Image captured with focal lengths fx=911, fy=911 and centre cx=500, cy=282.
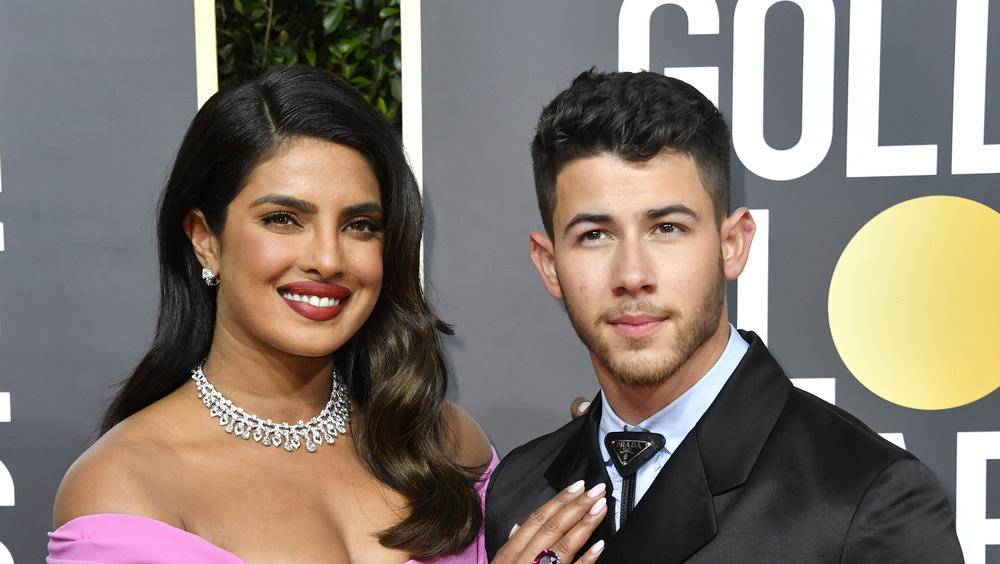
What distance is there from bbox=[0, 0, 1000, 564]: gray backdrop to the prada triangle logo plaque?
808 mm

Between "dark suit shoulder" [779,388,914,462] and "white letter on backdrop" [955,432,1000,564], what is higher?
"dark suit shoulder" [779,388,914,462]

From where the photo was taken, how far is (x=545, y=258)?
6.53 feet

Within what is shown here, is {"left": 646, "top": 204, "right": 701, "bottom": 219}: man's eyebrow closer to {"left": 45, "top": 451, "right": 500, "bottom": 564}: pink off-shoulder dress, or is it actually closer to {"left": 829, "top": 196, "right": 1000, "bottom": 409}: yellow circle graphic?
{"left": 829, "top": 196, "right": 1000, "bottom": 409}: yellow circle graphic

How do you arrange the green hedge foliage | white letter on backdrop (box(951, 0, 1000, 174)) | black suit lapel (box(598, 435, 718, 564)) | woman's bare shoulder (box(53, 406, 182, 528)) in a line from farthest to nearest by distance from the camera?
1. the green hedge foliage
2. white letter on backdrop (box(951, 0, 1000, 174))
3. woman's bare shoulder (box(53, 406, 182, 528))
4. black suit lapel (box(598, 435, 718, 564))

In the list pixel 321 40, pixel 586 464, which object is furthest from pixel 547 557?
pixel 321 40

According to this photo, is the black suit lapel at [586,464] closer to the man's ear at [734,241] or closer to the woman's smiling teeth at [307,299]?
the man's ear at [734,241]

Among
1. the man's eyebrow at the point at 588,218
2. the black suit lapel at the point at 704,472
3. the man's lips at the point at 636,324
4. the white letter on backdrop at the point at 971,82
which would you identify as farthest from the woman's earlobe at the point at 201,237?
the white letter on backdrop at the point at 971,82

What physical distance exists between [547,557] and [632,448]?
0.26 meters

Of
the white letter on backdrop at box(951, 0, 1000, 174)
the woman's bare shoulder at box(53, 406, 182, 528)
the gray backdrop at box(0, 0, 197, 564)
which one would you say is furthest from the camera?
the gray backdrop at box(0, 0, 197, 564)

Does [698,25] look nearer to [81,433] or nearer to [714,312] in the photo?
[714,312]

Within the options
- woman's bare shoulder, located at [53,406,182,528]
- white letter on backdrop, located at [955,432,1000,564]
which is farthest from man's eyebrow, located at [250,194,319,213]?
white letter on backdrop, located at [955,432,1000,564]

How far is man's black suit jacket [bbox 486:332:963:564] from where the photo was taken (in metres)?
1.48

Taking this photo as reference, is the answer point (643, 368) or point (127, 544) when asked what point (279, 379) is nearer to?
point (127, 544)

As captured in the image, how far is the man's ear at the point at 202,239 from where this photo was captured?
2127 millimetres
